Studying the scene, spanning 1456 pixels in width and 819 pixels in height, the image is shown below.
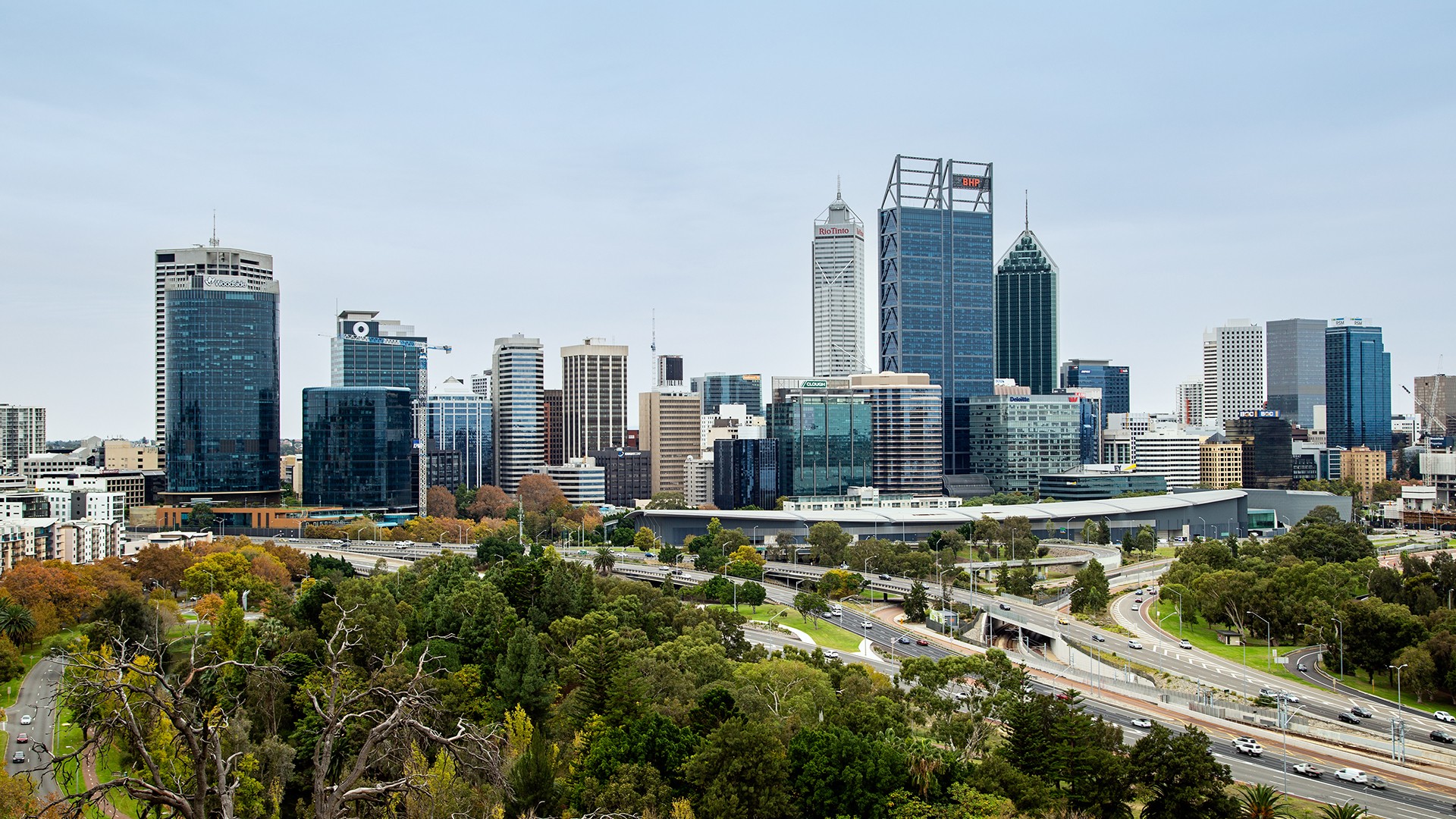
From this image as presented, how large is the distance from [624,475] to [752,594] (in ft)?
330

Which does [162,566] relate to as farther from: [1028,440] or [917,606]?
[1028,440]

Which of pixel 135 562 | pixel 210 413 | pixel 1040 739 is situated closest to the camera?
pixel 1040 739

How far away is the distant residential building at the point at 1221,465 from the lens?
599 ft

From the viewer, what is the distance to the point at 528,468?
185875 millimetres

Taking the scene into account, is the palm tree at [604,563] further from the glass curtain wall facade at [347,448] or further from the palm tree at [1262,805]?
the palm tree at [1262,805]

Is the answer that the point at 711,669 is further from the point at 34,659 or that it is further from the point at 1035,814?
the point at 34,659

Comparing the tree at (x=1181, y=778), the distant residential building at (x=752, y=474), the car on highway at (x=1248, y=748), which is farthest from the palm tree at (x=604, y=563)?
the tree at (x=1181, y=778)

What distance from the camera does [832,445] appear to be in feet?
509

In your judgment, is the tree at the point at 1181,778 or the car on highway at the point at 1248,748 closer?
the tree at the point at 1181,778

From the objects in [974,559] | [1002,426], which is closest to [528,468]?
[1002,426]

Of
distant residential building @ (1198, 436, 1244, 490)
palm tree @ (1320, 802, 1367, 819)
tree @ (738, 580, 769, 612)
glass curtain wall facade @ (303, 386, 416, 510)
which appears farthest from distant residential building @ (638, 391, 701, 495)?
palm tree @ (1320, 802, 1367, 819)

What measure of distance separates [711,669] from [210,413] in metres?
117

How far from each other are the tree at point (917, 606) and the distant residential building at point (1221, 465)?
394ft

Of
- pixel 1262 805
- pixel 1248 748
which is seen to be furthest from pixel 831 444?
pixel 1262 805
